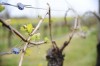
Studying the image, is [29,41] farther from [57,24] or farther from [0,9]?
[57,24]

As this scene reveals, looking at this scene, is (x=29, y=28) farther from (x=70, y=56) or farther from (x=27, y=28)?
(x=70, y=56)

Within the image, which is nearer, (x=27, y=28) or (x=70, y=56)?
(x=27, y=28)

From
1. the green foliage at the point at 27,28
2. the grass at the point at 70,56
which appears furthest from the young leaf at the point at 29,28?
the grass at the point at 70,56

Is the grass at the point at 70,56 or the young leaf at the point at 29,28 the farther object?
the grass at the point at 70,56

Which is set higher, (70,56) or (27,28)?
(27,28)

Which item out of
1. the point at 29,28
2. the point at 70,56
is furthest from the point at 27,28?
the point at 70,56

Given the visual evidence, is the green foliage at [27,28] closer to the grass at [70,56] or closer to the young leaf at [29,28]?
the young leaf at [29,28]

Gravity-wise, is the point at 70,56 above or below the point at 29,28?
below

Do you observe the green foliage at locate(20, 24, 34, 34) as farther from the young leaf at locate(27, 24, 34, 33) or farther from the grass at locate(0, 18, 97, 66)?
the grass at locate(0, 18, 97, 66)

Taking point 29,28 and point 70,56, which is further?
point 70,56

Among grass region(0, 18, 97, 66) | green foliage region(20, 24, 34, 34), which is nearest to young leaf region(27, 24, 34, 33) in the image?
green foliage region(20, 24, 34, 34)

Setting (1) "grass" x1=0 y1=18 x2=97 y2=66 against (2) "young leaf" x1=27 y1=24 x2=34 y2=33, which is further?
(1) "grass" x1=0 y1=18 x2=97 y2=66

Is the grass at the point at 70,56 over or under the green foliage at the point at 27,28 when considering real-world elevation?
under

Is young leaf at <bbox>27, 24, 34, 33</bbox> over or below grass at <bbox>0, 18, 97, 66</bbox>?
over
